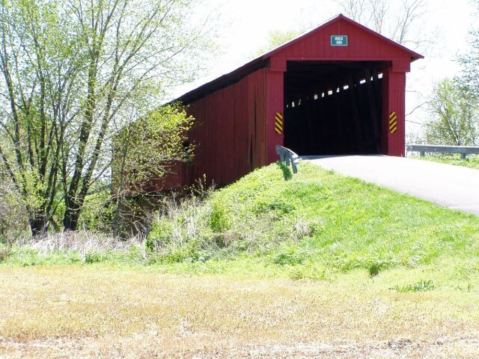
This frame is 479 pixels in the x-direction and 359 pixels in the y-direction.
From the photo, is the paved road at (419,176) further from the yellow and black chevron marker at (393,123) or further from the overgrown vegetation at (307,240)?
the yellow and black chevron marker at (393,123)

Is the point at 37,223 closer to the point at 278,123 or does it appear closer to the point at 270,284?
the point at 278,123

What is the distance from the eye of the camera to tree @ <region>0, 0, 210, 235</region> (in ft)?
66.9

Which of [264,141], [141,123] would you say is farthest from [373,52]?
[141,123]

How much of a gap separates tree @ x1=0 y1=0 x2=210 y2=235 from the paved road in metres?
6.15

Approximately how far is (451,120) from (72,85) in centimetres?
2946

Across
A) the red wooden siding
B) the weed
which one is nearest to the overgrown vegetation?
the weed

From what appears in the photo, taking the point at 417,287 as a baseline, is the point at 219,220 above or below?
above

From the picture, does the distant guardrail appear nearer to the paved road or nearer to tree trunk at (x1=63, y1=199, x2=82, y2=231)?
the paved road

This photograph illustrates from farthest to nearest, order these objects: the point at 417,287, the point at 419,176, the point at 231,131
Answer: the point at 231,131 → the point at 419,176 → the point at 417,287

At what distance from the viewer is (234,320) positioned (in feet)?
20.0

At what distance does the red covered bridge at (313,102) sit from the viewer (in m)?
18.6

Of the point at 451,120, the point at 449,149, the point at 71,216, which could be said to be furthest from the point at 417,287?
the point at 451,120

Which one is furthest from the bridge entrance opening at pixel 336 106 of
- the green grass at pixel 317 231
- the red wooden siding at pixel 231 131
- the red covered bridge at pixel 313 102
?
the green grass at pixel 317 231

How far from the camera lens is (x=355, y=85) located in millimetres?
22547
